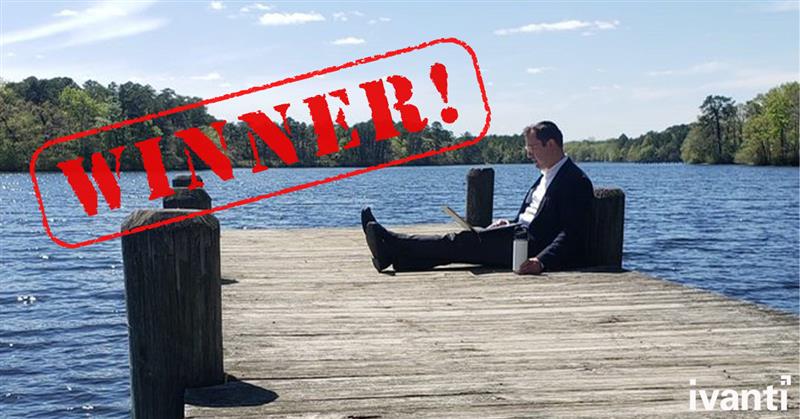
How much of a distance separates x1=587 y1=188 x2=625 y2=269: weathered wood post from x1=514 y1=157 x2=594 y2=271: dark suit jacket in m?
0.14

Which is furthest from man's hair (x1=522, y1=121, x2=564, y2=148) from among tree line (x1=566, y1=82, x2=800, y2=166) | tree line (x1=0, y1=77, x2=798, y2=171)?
tree line (x1=566, y1=82, x2=800, y2=166)

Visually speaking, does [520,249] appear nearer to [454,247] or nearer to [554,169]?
[454,247]

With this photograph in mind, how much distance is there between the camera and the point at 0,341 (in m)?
11.6

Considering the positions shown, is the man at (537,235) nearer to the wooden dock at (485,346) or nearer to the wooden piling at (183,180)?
the wooden dock at (485,346)

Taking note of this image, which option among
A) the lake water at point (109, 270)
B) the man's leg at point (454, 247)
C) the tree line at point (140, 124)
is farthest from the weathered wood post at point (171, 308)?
the tree line at point (140, 124)

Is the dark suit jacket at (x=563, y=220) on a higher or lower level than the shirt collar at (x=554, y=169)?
lower

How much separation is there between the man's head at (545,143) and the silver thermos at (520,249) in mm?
697

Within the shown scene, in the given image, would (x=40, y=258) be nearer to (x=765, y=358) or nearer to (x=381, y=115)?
(x=381, y=115)

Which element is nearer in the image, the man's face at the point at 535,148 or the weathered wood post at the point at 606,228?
the man's face at the point at 535,148

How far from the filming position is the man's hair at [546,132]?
7.55m

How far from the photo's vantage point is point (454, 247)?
7.79 metres

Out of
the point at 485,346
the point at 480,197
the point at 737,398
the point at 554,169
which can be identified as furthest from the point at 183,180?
the point at 737,398

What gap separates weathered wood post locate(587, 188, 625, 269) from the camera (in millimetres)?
7773

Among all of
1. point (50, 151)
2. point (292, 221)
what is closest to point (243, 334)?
point (292, 221)
